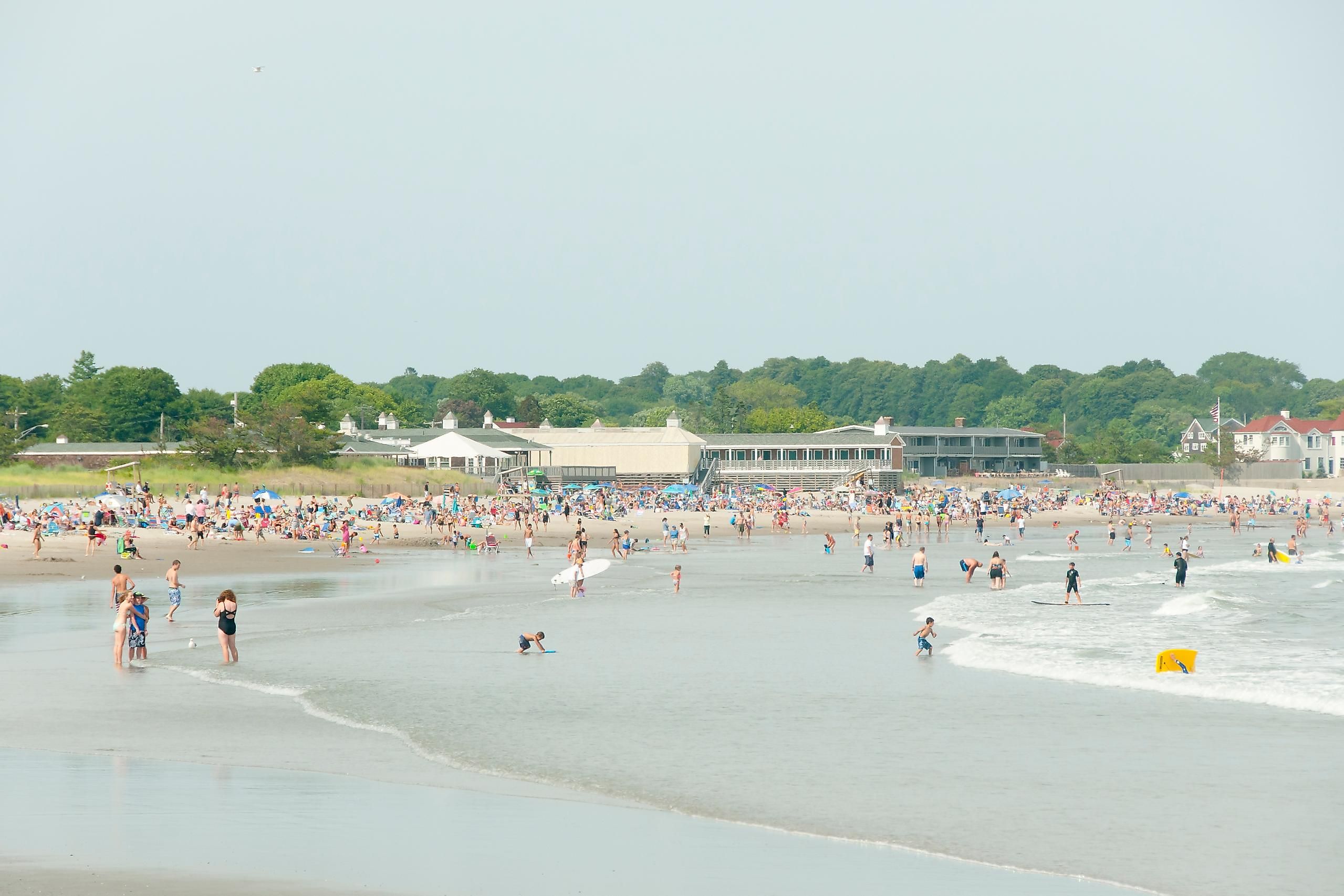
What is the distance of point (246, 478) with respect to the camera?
66.5 m

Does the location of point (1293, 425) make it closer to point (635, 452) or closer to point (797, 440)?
point (797, 440)

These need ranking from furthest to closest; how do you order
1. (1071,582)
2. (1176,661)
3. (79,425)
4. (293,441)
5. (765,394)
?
(765,394), (79,425), (293,441), (1071,582), (1176,661)

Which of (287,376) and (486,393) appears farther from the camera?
(486,393)

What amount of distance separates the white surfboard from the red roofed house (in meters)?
110

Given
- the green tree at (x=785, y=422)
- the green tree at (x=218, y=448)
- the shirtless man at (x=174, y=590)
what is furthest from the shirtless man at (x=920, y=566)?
the green tree at (x=785, y=422)

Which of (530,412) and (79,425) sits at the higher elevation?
(530,412)

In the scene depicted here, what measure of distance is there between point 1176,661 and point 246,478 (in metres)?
56.2

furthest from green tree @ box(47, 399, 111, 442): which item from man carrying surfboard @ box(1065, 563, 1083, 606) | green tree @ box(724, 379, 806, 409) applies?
green tree @ box(724, 379, 806, 409)

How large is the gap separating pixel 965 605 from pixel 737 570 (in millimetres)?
12067

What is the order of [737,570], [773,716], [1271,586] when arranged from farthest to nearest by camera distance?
[737,570] < [1271,586] < [773,716]

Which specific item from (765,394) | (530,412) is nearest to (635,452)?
(530,412)

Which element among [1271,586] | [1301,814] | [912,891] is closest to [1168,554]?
[1271,586]

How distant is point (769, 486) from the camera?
98562 mm

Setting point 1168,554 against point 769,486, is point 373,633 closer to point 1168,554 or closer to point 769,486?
point 1168,554
